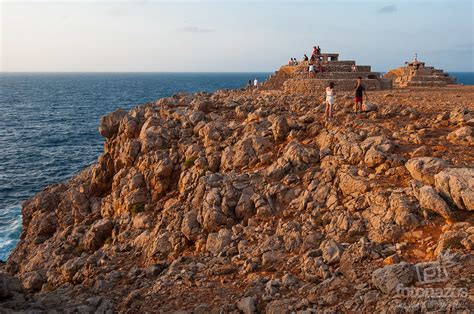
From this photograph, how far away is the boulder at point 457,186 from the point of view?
11.6 metres

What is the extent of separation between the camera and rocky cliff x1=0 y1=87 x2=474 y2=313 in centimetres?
1114

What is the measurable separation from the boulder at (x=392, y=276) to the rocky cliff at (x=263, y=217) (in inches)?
1.4

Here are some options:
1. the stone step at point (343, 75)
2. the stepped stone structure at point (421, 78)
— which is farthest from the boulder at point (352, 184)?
the stepped stone structure at point (421, 78)

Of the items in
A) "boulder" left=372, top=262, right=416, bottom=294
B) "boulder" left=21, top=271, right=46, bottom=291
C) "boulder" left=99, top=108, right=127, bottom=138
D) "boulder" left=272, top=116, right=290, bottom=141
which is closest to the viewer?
"boulder" left=372, top=262, right=416, bottom=294

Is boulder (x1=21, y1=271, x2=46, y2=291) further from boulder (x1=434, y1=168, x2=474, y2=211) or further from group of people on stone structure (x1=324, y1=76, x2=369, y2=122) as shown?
boulder (x1=434, y1=168, x2=474, y2=211)

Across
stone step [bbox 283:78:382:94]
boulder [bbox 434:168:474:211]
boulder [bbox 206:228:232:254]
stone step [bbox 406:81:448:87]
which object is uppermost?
stone step [bbox 406:81:448:87]

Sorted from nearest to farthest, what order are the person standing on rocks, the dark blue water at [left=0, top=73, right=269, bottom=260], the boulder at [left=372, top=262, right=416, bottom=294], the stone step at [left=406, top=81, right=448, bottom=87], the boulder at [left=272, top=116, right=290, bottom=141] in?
the boulder at [left=372, top=262, right=416, bottom=294] → the boulder at [left=272, top=116, right=290, bottom=141] → the person standing on rocks → the dark blue water at [left=0, top=73, right=269, bottom=260] → the stone step at [left=406, top=81, right=448, bottom=87]

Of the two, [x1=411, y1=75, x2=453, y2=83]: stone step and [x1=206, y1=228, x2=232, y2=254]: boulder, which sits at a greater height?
[x1=411, y1=75, x2=453, y2=83]: stone step

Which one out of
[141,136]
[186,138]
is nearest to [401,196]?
[186,138]

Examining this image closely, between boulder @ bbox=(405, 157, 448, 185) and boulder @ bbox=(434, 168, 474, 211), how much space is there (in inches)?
14.9

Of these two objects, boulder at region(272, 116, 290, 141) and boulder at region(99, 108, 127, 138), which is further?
boulder at region(99, 108, 127, 138)

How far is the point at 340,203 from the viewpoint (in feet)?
46.5

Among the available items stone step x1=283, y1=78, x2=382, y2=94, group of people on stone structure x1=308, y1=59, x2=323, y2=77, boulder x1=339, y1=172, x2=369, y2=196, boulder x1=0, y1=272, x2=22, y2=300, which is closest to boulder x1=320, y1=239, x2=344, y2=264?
boulder x1=339, y1=172, x2=369, y2=196

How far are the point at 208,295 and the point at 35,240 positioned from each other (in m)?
14.6
